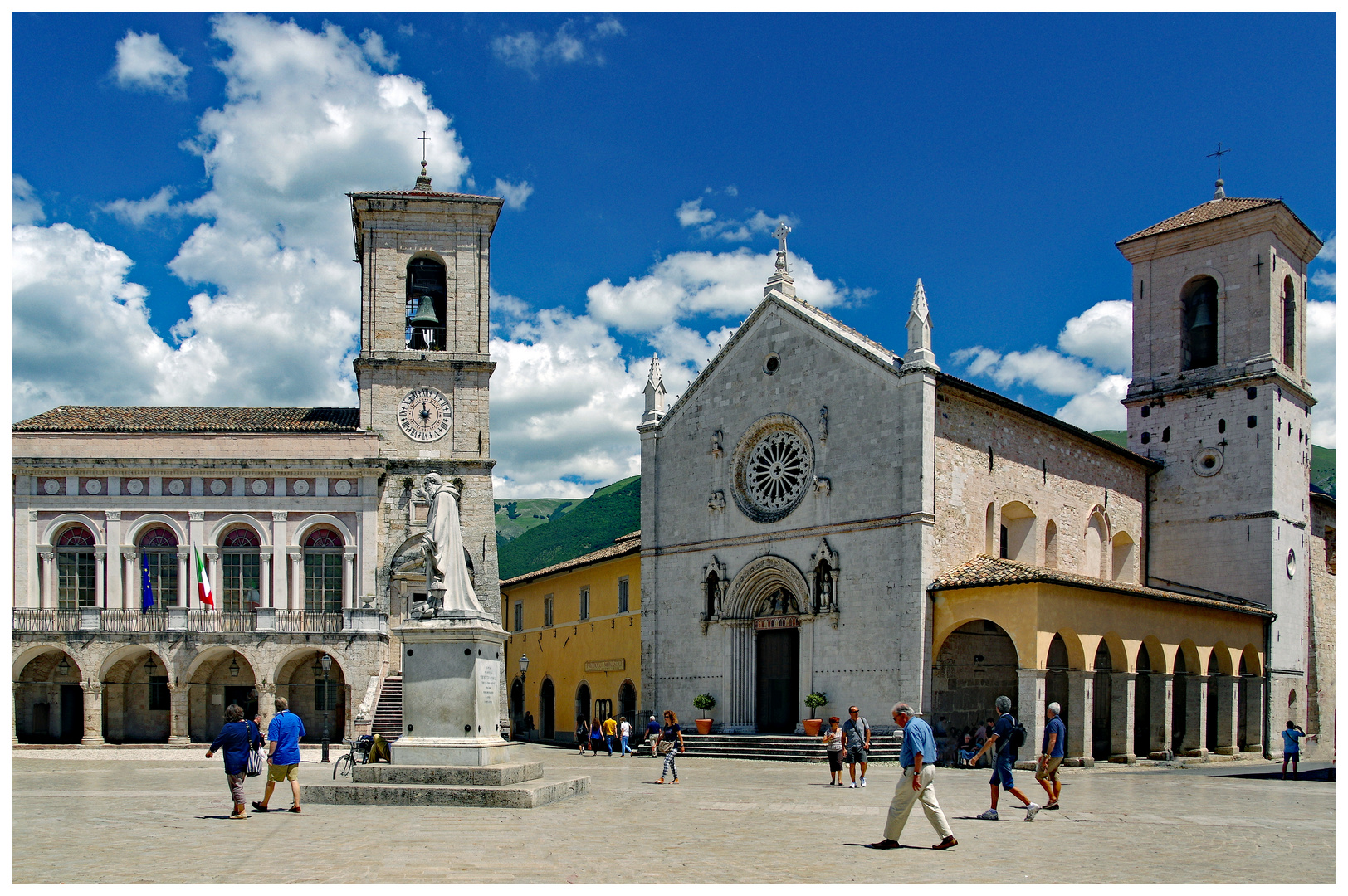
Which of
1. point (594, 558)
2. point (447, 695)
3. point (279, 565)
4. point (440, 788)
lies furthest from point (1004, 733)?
point (279, 565)

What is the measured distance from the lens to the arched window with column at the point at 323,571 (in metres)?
38.9

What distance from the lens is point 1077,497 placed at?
1406 inches

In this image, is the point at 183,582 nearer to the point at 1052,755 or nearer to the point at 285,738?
the point at 285,738

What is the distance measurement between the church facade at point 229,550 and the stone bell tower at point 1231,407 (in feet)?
71.6

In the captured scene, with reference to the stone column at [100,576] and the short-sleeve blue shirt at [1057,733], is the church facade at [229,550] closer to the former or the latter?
the stone column at [100,576]

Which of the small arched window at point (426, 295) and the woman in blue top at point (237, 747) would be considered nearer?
the woman in blue top at point (237, 747)

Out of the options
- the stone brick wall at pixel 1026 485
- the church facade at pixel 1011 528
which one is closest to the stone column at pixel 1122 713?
the church facade at pixel 1011 528

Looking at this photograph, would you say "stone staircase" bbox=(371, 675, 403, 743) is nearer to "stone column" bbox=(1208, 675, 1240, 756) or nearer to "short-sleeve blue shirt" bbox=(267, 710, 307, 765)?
"short-sleeve blue shirt" bbox=(267, 710, 307, 765)

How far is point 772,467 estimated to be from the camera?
34.8m

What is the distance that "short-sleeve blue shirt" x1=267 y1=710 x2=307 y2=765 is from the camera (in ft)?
48.0

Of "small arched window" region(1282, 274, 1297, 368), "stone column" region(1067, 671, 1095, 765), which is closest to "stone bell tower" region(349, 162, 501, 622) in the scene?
"stone column" region(1067, 671, 1095, 765)

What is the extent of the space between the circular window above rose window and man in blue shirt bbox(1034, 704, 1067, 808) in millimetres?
16929

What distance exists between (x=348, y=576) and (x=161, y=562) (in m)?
5.73

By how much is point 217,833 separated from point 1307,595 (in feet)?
118
